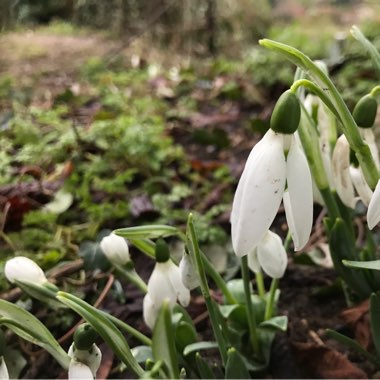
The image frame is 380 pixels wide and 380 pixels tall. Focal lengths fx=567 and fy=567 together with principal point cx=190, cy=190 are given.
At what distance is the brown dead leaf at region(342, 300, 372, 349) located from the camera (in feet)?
3.22

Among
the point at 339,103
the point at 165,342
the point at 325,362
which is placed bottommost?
the point at 325,362

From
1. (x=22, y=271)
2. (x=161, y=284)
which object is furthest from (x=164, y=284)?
(x=22, y=271)

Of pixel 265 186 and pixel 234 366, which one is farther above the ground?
pixel 265 186

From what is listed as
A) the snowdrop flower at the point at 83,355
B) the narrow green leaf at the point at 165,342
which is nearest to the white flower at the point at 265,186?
the narrow green leaf at the point at 165,342

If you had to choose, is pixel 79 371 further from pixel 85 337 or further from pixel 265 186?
pixel 265 186

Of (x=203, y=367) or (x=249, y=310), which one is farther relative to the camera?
(x=249, y=310)

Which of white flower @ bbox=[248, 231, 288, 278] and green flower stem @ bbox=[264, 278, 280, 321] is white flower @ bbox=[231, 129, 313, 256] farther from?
green flower stem @ bbox=[264, 278, 280, 321]

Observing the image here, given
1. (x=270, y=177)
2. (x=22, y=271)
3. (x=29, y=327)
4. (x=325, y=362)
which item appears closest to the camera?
(x=270, y=177)

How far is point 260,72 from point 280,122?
2.09 meters

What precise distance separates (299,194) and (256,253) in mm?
256

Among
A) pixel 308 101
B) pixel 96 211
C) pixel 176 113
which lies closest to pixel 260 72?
pixel 176 113

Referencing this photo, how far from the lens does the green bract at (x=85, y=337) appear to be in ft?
2.30

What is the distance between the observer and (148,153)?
5.83 ft

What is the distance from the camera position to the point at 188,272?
2.65 ft
